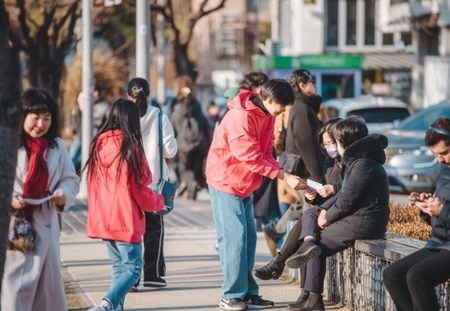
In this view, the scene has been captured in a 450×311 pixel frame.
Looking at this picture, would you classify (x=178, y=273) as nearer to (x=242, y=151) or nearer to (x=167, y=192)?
(x=167, y=192)

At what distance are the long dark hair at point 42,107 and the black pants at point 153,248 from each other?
300cm

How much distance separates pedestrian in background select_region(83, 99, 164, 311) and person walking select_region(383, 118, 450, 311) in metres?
2.01

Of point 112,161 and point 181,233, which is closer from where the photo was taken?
point 112,161

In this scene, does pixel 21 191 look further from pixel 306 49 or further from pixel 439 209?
pixel 306 49

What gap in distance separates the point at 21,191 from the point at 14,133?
0.81m

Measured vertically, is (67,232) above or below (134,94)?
below

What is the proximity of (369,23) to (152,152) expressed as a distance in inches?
1376

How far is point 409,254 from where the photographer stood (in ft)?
22.4

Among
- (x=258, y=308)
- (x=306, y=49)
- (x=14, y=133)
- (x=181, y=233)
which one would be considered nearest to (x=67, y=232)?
(x=181, y=233)

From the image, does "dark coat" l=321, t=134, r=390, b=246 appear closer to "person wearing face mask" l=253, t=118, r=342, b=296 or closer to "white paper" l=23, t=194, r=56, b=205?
"person wearing face mask" l=253, t=118, r=342, b=296

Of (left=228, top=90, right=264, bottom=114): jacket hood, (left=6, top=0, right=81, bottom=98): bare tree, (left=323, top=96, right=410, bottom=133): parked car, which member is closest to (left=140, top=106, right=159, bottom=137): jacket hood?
(left=228, top=90, right=264, bottom=114): jacket hood

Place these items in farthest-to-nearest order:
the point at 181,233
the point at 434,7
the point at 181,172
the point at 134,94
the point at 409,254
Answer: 1. the point at 434,7
2. the point at 181,172
3. the point at 181,233
4. the point at 134,94
5. the point at 409,254

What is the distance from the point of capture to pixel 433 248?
6301mm

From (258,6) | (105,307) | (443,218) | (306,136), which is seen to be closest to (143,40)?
(306,136)
